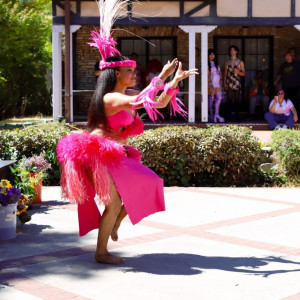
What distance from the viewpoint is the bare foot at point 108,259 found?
540 centimetres

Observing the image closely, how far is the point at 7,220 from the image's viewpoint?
20.8 ft

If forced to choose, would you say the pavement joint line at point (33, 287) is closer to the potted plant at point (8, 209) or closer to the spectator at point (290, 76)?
the potted plant at point (8, 209)

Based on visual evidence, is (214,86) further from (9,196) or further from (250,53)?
(9,196)

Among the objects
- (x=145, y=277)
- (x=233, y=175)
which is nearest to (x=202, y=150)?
(x=233, y=175)

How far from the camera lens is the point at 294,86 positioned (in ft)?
53.8

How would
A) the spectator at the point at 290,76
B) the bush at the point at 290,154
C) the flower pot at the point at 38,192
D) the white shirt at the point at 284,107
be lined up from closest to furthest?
Result: the flower pot at the point at 38,192 < the bush at the point at 290,154 < the white shirt at the point at 284,107 < the spectator at the point at 290,76

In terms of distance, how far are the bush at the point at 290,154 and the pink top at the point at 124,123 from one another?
544 cm

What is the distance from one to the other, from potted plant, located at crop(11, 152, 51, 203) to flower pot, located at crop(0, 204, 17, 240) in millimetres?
1244

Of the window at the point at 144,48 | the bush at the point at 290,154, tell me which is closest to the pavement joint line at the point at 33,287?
the bush at the point at 290,154

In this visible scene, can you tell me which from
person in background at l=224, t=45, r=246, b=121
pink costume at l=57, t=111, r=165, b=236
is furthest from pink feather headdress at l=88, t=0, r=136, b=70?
person in background at l=224, t=45, r=246, b=121

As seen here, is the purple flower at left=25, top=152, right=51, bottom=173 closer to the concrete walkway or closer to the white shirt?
the concrete walkway

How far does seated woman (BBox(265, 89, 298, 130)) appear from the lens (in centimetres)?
1485

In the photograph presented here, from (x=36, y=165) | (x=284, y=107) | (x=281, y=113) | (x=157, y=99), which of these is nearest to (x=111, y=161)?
(x=157, y=99)

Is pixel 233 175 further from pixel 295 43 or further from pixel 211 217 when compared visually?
pixel 295 43
